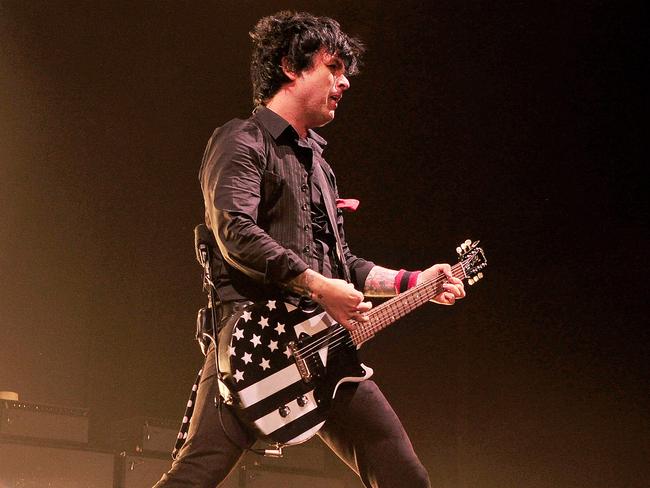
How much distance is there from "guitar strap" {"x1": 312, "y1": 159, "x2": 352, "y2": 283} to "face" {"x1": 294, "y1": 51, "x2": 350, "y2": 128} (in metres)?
0.14

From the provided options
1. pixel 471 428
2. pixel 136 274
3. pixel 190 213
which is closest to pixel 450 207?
pixel 471 428

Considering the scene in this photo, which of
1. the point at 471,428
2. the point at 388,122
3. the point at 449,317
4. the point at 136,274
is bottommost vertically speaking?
the point at 471,428

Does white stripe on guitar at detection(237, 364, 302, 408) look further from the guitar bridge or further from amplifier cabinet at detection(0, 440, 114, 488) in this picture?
amplifier cabinet at detection(0, 440, 114, 488)

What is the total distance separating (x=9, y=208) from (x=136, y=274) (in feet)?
2.69

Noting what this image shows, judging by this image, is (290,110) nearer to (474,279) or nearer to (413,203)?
(474,279)

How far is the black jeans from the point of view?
178cm

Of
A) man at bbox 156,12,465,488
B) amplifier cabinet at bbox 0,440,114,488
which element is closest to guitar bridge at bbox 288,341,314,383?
man at bbox 156,12,465,488

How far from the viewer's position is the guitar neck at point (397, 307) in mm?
2070

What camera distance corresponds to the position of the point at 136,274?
466 centimetres

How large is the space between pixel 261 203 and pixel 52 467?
199 centimetres

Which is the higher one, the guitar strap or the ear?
the ear

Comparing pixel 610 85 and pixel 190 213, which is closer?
pixel 610 85

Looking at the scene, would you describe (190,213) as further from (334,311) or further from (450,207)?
(334,311)

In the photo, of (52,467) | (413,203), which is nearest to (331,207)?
(52,467)
